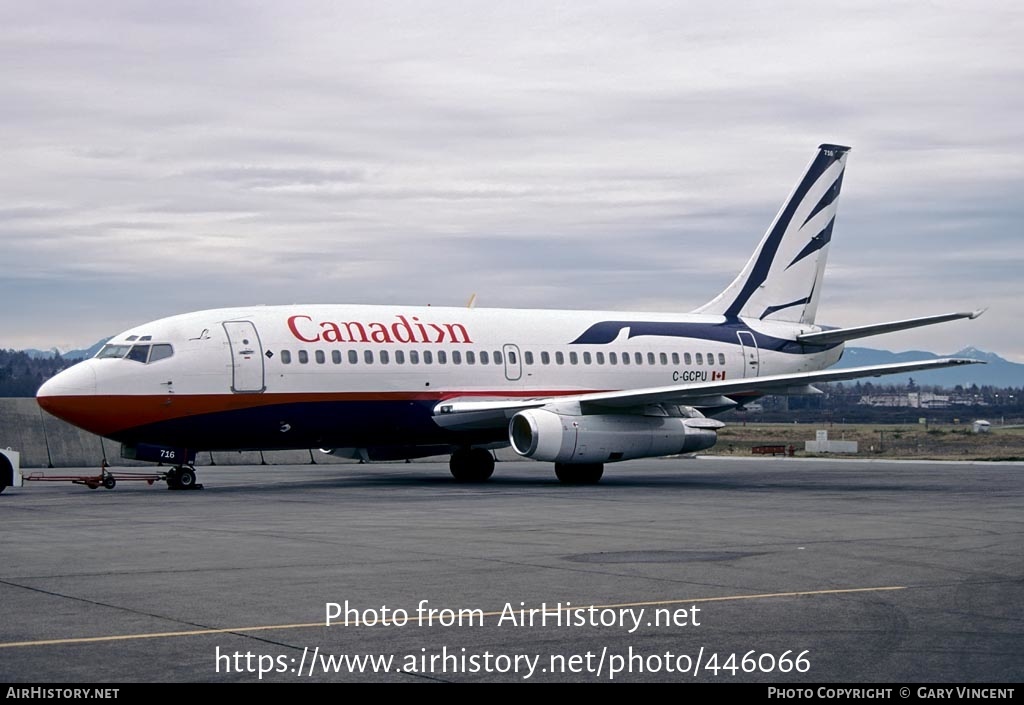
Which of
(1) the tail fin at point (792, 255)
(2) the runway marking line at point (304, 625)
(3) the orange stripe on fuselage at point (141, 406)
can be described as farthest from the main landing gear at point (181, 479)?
(2) the runway marking line at point (304, 625)

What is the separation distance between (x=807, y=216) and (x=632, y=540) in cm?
2519

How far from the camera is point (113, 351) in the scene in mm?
29844

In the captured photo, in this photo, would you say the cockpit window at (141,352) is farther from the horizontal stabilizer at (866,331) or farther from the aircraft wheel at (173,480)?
the horizontal stabilizer at (866,331)

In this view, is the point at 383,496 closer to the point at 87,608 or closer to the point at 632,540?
the point at 632,540

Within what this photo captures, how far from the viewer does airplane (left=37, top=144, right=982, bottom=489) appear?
97.0 ft

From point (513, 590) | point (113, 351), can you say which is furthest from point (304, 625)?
point (113, 351)

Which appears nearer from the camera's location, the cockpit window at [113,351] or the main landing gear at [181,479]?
the cockpit window at [113,351]

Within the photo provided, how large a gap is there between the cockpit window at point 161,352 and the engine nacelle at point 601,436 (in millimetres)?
7672

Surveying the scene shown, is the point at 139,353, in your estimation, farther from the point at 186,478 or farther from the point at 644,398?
the point at 644,398

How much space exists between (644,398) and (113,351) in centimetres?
1164

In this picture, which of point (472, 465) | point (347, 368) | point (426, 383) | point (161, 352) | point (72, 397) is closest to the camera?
point (72, 397)

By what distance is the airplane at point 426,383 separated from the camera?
29.6m

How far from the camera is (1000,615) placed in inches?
471

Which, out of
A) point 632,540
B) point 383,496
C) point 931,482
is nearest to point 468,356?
point 383,496
